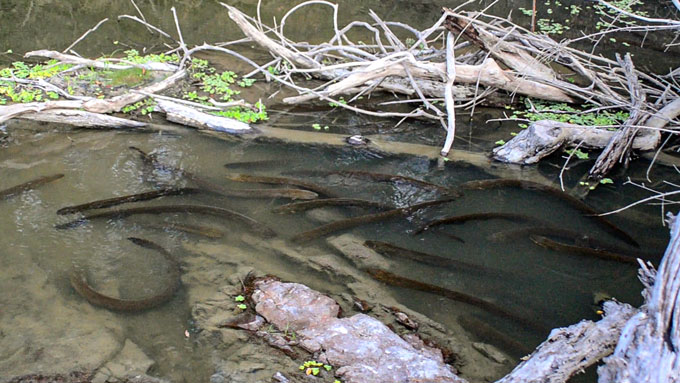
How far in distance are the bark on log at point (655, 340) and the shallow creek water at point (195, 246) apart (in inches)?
50.1

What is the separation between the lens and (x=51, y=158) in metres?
6.84

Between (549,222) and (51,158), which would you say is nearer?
(549,222)

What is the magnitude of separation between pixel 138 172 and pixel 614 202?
5.52m

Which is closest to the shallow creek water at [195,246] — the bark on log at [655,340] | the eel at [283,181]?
the eel at [283,181]

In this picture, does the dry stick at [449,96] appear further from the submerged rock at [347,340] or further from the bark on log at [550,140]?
the submerged rock at [347,340]

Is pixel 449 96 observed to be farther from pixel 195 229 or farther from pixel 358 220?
pixel 195 229

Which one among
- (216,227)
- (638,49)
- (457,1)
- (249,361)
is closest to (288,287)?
(249,361)

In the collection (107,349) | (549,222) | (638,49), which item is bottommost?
(107,349)

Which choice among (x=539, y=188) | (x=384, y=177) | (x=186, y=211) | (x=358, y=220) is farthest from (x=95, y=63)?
(x=539, y=188)

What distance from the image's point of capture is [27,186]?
6.18 m

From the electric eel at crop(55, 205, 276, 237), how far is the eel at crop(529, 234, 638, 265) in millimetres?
2659

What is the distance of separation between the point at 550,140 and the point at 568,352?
4.12 metres

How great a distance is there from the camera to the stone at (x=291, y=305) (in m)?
4.52

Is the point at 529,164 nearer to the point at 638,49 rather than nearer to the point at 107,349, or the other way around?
the point at 107,349
